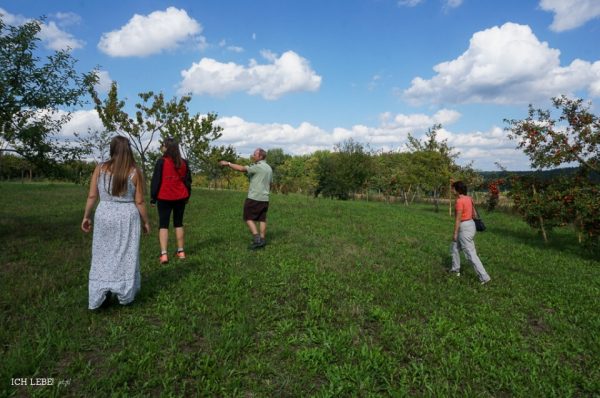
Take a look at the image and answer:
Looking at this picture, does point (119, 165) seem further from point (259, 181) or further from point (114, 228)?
point (259, 181)

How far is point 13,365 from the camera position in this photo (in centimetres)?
322

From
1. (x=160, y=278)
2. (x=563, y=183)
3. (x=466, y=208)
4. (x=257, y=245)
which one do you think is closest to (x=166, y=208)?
(x=160, y=278)

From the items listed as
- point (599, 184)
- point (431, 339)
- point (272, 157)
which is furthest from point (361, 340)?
point (272, 157)

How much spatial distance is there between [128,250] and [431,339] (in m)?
3.88

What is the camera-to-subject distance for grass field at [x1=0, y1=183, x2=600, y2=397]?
3.35 m

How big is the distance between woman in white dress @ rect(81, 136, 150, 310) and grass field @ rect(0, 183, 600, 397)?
15.5 inches

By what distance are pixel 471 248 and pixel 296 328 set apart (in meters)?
4.00

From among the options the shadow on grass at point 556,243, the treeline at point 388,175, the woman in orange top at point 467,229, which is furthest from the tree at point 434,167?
the woman in orange top at point 467,229

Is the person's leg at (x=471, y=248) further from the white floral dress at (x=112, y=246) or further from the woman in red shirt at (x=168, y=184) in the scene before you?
the white floral dress at (x=112, y=246)

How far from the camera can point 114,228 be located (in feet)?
14.1

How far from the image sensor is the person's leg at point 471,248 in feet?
21.8

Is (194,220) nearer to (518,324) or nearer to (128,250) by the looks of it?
(128,250)

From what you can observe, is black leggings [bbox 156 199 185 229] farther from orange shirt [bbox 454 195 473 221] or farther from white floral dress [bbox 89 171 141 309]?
orange shirt [bbox 454 195 473 221]

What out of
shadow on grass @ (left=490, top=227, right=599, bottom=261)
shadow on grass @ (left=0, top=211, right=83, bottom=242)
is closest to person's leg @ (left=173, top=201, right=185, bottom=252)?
shadow on grass @ (left=0, top=211, right=83, bottom=242)
